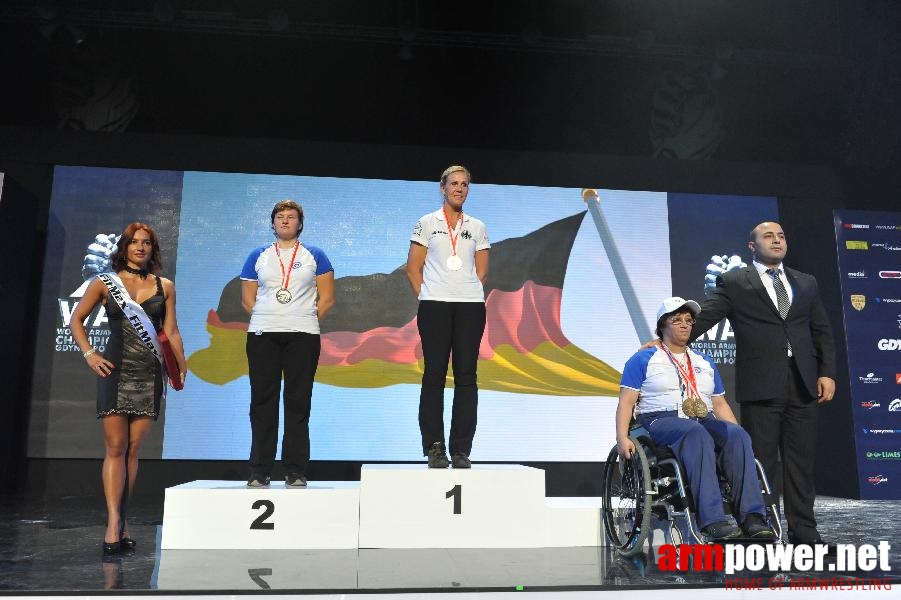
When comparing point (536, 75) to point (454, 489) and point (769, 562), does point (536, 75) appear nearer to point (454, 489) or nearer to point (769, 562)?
point (454, 489)

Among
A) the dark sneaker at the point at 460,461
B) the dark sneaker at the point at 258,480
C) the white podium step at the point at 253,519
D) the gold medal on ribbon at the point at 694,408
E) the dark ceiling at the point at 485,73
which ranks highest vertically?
the dark ceiling at the point at 485,73

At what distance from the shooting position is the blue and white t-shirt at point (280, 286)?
348 cm

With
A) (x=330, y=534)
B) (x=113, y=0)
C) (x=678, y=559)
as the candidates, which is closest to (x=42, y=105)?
(x=113, y=0)

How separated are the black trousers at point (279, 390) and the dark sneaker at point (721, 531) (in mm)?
1743

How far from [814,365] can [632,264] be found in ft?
9.35

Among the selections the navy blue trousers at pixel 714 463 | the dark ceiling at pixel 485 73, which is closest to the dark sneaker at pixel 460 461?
the navy blue trousers at pixel 714 463

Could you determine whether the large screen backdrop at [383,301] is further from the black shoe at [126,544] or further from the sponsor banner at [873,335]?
the black shoe at [126,544]

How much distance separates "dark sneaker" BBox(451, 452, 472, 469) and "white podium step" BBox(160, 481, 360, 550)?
49 cm

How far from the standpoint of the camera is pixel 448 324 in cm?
355

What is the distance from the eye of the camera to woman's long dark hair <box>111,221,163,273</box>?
3229mm

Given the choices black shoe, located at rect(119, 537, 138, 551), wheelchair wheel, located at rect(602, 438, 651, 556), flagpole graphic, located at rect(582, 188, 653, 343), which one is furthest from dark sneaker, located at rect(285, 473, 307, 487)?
flagpole graphic, located at rect(582, 188, 653, 343)

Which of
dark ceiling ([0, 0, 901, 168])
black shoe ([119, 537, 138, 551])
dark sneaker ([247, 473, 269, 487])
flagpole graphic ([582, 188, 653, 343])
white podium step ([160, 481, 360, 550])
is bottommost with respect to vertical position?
black shoe ([119, 537, 138, 551])

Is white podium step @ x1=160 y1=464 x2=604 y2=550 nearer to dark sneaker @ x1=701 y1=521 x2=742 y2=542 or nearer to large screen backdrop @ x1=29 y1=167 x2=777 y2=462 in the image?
dark sneaker @ x1=701 y1=521 x2=742 y2=542

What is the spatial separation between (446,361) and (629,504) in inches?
40.1
